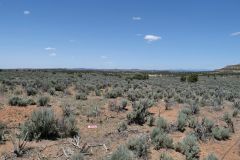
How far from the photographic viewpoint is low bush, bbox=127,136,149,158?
369 inches

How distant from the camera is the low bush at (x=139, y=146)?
9383mm

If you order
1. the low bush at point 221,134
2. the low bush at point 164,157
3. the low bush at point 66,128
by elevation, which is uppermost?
the low bush at point 66,128

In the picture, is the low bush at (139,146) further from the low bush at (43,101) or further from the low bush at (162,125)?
the low bush at (43,101)

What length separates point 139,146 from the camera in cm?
949

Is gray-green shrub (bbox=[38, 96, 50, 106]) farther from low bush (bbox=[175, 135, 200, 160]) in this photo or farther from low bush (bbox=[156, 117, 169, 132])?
low bush (bbox=[175, 135, 200, 160])

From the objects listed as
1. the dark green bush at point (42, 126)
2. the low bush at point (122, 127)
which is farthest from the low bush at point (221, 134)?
the dark green bush at point (42, 126)

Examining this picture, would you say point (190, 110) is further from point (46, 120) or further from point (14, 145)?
point (14, 145)

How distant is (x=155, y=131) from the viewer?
11219 mm

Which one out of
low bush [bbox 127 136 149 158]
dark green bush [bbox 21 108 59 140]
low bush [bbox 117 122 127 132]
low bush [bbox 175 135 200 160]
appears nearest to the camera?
low bush [bbox 127 136 149 158]

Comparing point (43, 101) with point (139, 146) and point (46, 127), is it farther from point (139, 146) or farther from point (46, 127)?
point (139, 146)

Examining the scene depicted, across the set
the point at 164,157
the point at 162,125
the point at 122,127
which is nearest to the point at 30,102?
the point at 122,127

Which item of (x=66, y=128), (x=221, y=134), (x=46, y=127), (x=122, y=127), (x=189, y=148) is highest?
(x=46, y=127)

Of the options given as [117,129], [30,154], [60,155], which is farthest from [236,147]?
[30,154]

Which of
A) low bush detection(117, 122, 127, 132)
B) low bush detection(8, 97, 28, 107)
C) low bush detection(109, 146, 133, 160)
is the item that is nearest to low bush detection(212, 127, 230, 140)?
low bush detection(117, 122, 127, 132)
